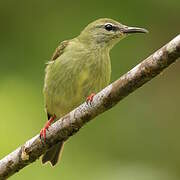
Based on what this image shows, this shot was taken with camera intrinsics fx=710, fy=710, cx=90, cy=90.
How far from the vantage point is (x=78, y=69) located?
695cm

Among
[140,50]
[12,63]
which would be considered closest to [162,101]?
[140,50]

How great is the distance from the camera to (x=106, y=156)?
673cm

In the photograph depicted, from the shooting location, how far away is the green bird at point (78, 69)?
22.7 ft

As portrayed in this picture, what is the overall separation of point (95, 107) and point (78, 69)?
1.30 metres

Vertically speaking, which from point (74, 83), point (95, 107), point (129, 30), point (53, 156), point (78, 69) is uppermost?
point (129, 30)

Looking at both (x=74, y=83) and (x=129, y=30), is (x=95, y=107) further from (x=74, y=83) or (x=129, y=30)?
(x=129, y=30)

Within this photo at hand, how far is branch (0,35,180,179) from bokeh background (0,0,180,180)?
179 millimetres

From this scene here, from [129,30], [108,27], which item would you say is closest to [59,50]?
[108,27]

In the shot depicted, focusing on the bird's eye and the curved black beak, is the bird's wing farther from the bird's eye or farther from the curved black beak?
the curved black beak

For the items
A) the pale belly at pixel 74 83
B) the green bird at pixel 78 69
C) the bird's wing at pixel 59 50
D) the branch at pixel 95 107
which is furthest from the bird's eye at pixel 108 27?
the branch at pixel 95 107

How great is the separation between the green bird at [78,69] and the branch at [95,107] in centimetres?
47

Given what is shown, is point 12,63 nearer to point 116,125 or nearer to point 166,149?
point 116,125

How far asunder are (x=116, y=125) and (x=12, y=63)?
4.17 feet

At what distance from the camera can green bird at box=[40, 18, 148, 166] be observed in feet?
22.7
